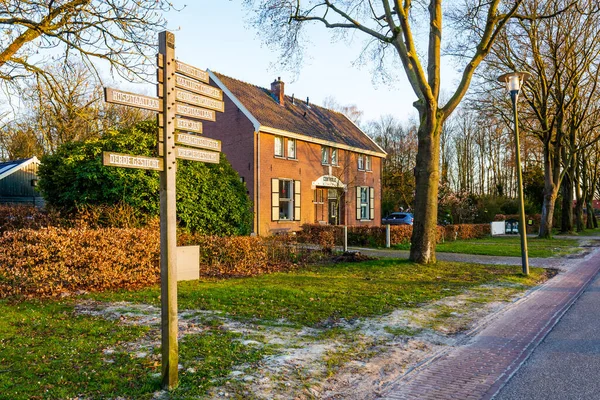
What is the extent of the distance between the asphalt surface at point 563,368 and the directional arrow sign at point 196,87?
4.02 meters

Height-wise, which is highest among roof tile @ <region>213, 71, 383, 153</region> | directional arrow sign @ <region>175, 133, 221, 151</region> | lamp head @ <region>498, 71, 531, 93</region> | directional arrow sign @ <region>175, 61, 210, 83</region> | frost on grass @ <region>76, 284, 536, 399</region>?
roof tile @ <region>213, 71, 383, 153</region>

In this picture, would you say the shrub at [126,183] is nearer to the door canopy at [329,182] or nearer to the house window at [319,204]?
the door canopy at [329,182]

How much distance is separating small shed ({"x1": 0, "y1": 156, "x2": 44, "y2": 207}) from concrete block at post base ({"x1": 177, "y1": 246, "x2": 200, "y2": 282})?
23357 millimetres

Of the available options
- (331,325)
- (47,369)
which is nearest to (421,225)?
(331,325)

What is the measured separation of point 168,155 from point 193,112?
0.61 m

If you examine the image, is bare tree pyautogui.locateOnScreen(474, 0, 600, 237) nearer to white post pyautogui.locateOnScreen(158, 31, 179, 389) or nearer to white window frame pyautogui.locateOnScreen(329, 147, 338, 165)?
white window frame pyautogui.locateOnScreen(329, 147, 338, 165)

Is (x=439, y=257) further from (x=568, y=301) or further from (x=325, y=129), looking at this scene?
(x=325, y=129)

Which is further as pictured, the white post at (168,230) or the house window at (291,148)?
the house window at (291,148)

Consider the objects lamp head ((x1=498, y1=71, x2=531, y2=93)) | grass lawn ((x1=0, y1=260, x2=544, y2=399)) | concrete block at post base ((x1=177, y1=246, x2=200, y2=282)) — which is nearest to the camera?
grass lawn ((x1=0, y1=260, x2=544, y2=399))

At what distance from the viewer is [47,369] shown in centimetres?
438

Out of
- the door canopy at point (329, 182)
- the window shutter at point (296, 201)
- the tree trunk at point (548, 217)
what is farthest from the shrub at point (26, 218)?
the tree trunk at point (548, 217)

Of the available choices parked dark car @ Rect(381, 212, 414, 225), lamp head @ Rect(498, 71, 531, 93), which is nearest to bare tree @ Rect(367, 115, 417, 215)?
parked dark car @ Rect(381, 212, 414, 225)

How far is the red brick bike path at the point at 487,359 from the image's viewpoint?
446cm

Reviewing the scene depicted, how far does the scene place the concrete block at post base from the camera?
10039 millimetres
